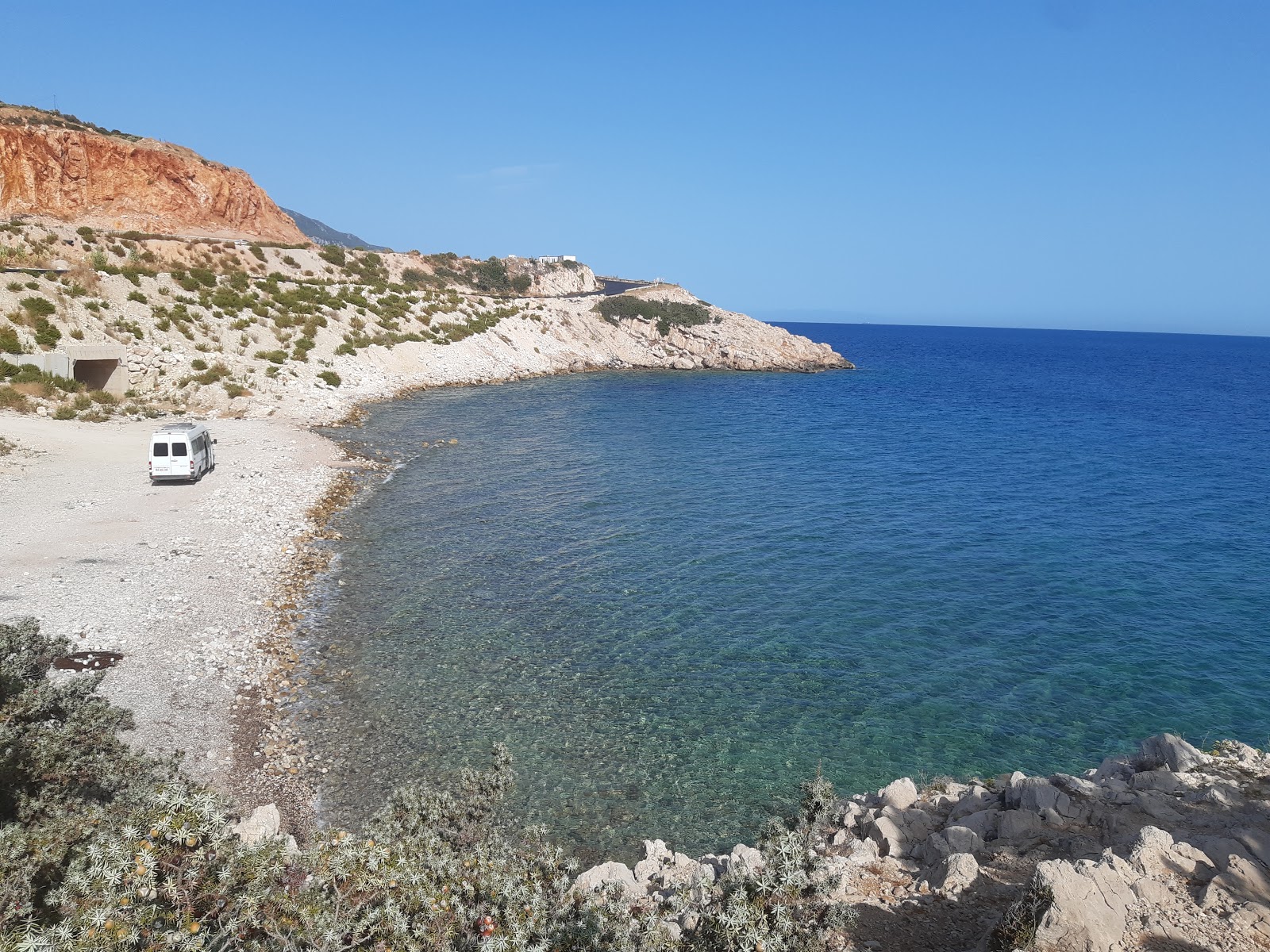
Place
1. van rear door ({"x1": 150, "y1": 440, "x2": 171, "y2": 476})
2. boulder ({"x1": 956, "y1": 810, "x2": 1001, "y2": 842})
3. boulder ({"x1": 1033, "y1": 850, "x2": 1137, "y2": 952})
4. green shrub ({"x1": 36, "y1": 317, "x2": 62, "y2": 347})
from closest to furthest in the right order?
boulder ({"x1": 1033, "y1": 850, "x2": 1137, "y2": 952})
boulder ({"x1": 956, "y1": 810, "x2": 1001, "y2": 842})
van rear door ({"x1": 150, "y1": 440, "x2": 171, "y2": 476})
green shrub ({"x1": 36, "y1": 317, "x2": 62, "y2": 347})

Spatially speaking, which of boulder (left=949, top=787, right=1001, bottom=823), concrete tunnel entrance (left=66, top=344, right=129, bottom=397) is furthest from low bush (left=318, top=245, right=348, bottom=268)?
boulder (left=949, top=787, right=1001, bottom=823)

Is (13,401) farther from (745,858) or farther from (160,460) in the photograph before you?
(745,858)

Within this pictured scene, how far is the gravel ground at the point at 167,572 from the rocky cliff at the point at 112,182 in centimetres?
4274

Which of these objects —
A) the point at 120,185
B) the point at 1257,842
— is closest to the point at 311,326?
the point at 120,185

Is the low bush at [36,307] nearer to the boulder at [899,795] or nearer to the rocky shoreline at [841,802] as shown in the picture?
the rocky shoreline at [841,802]

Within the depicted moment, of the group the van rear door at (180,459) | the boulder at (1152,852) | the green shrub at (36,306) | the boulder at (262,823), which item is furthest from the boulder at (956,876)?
the green shrub at (36,306)

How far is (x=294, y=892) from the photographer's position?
6.82 m

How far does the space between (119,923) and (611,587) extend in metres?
18.2

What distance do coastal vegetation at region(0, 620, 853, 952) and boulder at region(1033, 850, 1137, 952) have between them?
6.79 feet

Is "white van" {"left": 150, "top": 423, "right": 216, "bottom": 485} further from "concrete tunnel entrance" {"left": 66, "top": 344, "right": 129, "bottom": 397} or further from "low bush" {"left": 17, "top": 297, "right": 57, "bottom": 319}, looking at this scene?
"low bush" {"left": 17, "top": 297, "right": 57, "bottom": 319}

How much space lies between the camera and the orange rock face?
206 feet

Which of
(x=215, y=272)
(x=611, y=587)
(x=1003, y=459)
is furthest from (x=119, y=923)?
(x=215, y=272)

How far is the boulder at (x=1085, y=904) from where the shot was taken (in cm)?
693

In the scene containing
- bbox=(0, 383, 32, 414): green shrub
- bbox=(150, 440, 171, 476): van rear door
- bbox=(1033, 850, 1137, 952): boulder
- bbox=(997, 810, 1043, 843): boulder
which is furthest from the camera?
bbox=(0, 383, 32, 414): green shrub
